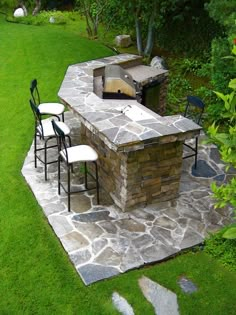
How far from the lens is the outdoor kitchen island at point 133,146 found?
5000 millimetres

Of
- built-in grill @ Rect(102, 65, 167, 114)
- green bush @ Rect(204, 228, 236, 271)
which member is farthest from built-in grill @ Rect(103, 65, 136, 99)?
green bush @ Rect(204, 228, 236, 271)

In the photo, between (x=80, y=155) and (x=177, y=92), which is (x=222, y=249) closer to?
(x=80, y=155)

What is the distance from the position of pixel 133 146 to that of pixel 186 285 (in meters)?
1.67

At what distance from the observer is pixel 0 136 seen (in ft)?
25.0

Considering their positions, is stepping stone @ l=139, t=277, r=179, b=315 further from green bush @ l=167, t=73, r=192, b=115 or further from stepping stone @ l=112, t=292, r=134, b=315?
green bush @ l=167, t=73, r=192, b=115

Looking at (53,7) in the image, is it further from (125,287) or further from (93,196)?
(125,287)

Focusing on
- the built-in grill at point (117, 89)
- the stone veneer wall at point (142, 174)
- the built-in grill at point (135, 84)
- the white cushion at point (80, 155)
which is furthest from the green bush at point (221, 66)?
the white cushion at point (80, 155)

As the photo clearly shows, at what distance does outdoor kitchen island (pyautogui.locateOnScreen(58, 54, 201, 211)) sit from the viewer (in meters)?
5.00

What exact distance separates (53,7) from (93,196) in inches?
580

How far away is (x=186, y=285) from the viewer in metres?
4.49

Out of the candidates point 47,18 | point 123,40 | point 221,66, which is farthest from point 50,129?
point 47,18

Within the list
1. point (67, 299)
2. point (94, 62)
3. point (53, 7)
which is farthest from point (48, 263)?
point (53, 7)

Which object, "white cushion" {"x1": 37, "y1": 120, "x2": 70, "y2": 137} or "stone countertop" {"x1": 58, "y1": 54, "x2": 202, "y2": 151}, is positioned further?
"white cushion" {"x1": 37, "y1": 120, "x2": 70, "y2": 137}

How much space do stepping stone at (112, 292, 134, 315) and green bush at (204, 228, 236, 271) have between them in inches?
51.0
